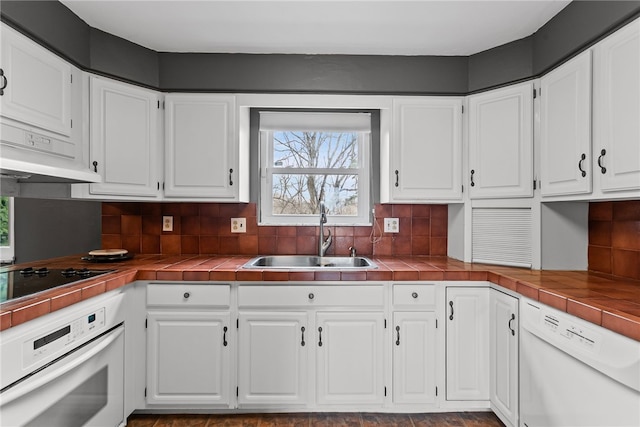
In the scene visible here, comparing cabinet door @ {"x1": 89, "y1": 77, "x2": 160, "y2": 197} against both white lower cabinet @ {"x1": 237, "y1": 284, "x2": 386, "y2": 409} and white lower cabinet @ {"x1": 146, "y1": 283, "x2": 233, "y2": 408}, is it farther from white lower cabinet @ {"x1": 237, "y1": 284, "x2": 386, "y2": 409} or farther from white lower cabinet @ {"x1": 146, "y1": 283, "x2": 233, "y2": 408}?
white lower cabinet @ {"x1": 237, "y1": 284, "x2": 386, "y2": 409}

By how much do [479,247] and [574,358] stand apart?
102 centimetres

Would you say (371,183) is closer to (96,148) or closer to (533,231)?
(533,231)

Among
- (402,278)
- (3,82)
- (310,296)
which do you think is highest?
(3,82)

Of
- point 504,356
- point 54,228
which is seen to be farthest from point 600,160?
point 54,228

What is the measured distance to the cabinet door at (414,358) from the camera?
1.97 meters

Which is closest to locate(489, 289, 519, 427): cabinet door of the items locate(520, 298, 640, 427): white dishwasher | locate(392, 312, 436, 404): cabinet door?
locate(520, 298, 640, 427): white dishwasher

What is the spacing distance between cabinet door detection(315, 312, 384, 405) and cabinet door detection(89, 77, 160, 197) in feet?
4.70

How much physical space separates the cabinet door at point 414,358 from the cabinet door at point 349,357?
0.10m

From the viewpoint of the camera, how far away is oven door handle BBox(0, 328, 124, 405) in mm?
1133

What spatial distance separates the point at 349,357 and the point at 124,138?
191 cm

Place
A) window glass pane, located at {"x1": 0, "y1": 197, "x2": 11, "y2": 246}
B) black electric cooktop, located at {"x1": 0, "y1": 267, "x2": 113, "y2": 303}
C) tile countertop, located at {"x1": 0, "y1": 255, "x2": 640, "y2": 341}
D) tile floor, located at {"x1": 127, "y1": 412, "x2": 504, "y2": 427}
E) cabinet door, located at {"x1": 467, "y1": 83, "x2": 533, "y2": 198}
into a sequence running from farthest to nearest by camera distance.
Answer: window glass pane, located at {"x1": 0, "y1": 197, "x2": 11, "y2": 246} < cabinet door, located at {"x1": 467, "y1": 83, "x2": 533, "y2": 198} < tile floor, located at {"x1": 127, "y1": 412, "x2": 504, "y2": 427} < black electric cooktop, located at {"x1": 0, "y1": 267, "x2": 113, "y2": 303} < tile countertop, located at {"x1": 0, "y1": 255, "x2": 640, "y2": 341}

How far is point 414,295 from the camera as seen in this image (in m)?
1.98

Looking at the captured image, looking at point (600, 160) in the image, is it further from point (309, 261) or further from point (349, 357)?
point (309, 261)

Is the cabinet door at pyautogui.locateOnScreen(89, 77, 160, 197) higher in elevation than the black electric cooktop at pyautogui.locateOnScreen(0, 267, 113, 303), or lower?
higher
